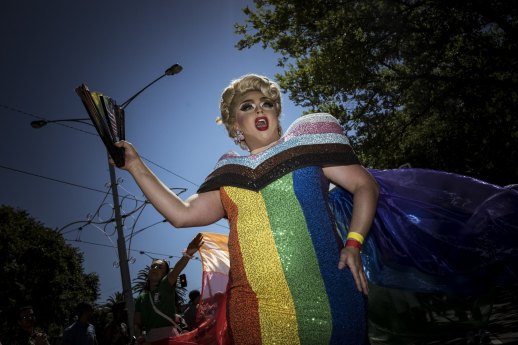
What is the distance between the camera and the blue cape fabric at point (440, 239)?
2.08m

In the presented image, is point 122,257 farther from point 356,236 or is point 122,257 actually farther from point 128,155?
point 356,236

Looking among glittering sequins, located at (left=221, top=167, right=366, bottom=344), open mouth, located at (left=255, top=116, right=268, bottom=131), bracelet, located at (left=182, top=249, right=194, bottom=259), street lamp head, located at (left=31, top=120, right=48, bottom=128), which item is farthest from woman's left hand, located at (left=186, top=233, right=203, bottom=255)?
street lamp head, located at (left=31, top=120, right=48, bottom=128)

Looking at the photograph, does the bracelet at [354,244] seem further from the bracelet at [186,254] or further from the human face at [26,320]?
the human face at [26,320]

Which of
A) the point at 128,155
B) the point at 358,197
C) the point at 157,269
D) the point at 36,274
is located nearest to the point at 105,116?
the point at 128,155

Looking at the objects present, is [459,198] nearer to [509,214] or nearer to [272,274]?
[509,214]

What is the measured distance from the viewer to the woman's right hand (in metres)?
1.78

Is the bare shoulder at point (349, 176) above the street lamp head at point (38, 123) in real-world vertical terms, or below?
below

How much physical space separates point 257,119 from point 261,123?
3 cm

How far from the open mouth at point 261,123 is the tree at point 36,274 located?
3438 cm

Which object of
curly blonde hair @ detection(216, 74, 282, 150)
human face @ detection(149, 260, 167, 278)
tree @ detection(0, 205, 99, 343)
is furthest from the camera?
tree @ detection(0, 205, 99, 343)

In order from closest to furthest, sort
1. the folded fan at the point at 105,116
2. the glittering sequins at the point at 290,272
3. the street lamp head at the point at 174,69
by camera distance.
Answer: the glittering sequins at the point at 290,272 → the folded fan at the point at 105,116 → the street lamp head at the point at 174,69

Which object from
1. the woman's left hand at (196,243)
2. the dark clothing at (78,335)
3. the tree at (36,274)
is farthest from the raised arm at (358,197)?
the tree at (36,274)

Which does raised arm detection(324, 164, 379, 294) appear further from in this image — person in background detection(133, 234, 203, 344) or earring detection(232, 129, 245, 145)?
person in background detection(133, 234, 203, 344)

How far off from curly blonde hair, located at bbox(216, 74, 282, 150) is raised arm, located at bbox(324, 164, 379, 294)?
489mm
